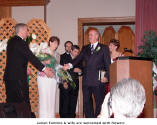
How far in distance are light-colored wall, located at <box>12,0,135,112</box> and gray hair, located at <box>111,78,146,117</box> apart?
5.89 m

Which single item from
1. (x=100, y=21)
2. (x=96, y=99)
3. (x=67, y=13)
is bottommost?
(x=96, y=99)

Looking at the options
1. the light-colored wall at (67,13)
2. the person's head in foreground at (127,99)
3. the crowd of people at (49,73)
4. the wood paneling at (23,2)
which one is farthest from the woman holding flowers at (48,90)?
the person's head in foreground at (127,99)

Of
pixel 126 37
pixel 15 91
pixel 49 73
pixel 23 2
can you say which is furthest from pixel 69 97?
pixel 126 37

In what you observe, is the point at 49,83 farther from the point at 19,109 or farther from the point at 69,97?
the point at 19,109

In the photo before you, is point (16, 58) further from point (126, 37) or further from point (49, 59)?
point (126, 37)

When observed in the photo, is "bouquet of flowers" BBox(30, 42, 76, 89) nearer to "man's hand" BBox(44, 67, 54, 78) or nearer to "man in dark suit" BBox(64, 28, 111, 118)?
"man's hand" BBox(44, 67, 54, 78)

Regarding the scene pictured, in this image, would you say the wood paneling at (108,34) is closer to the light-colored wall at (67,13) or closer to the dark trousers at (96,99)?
the light-colored wall at (67,13)

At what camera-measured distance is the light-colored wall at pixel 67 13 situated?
7.43 meters

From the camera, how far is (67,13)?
24.7 feet

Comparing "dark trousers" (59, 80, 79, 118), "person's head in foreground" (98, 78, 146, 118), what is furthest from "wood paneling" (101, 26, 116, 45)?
"person's head in foreground" (98, 78, 146, 118)

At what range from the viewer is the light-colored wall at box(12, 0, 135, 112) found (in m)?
7.43

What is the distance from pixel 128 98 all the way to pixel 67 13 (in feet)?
20.3

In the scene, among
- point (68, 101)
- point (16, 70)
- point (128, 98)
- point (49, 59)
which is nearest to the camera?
point (128, 98)

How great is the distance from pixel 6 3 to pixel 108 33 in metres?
2.76
